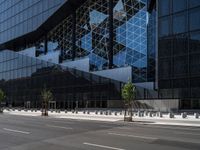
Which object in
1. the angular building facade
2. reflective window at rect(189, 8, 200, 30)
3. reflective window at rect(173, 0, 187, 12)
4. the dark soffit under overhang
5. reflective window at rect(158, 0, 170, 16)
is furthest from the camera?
the dark soffit under overhang

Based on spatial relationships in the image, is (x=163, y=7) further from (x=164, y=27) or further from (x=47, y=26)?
(x=47, y=26)

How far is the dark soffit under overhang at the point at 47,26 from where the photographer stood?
3263 inches

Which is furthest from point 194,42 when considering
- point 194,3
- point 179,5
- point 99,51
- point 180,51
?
point 99,51

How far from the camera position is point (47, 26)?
90375 millimetres

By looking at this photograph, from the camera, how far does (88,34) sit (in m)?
84.4

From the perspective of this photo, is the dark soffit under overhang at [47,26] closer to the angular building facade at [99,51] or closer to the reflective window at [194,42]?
the angular building facade at [99,51]

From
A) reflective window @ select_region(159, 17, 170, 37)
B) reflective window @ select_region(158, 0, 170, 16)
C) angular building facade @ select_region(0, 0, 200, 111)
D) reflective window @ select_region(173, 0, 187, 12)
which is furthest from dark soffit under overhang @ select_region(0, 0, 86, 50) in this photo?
reflective window @ select_region(173, 0, 187, 12)

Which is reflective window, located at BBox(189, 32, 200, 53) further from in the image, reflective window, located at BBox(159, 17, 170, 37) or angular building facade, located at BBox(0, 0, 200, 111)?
reflective window, located at BBox(159, 17, 170, 37)

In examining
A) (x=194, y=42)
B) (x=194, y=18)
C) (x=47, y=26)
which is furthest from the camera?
(x=47, y=26)

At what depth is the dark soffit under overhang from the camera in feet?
272

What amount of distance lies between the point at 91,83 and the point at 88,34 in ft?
58.7

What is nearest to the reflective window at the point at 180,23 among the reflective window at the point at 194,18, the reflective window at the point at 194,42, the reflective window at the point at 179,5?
the reflective window at the point at 179,5

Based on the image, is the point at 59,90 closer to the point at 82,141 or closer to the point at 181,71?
the point at 181,71

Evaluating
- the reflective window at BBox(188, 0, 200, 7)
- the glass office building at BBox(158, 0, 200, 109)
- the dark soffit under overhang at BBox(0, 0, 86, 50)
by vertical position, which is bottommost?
the glass office building at BBox(158, 0, 200, 109)
